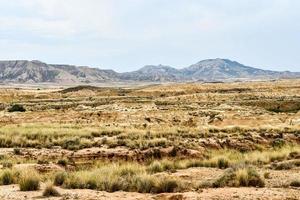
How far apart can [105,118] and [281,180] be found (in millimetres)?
40594

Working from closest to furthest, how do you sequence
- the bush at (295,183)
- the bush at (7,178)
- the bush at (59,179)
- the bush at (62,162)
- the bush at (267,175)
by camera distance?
the bush at (295,183) < the bush at (59,179) < the bush at (7,178) < the bush at (267,175) < the bush at (62,162)

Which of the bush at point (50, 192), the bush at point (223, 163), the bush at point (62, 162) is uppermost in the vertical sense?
the bush at point (50, 192)

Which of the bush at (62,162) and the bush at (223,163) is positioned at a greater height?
the bush at (223,163)

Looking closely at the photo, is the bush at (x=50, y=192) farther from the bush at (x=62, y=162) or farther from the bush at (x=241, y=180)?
the bush at (x=62, y=162)

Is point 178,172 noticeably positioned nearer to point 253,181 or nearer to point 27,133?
point 253,181

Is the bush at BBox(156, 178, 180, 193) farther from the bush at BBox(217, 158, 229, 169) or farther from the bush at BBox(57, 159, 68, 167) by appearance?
the bush at BBox(57, 159, 68, 167)

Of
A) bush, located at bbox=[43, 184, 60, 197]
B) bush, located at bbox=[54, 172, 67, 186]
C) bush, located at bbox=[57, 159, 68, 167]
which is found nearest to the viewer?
bush, located at bbox=[43, 184, 60, 197]

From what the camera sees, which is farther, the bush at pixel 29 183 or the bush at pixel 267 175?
the bush at pixel 267 175

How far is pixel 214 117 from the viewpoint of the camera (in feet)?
173

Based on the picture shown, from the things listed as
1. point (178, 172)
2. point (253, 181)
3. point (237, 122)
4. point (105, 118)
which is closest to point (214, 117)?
point (237, 122)

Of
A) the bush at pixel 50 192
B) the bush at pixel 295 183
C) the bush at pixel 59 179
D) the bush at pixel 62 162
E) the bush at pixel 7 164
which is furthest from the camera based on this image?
the bush at pixel 62 162

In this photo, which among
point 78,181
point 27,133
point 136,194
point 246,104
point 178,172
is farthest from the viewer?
point 246,104

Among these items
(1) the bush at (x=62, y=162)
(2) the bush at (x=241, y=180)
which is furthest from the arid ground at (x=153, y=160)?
(1) the bush at (x=62, y=162)

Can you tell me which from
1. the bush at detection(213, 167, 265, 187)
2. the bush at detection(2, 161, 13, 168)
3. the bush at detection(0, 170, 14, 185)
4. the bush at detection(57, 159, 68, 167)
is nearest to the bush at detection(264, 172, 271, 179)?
the bush at detection(213, 167, 265, 187)
